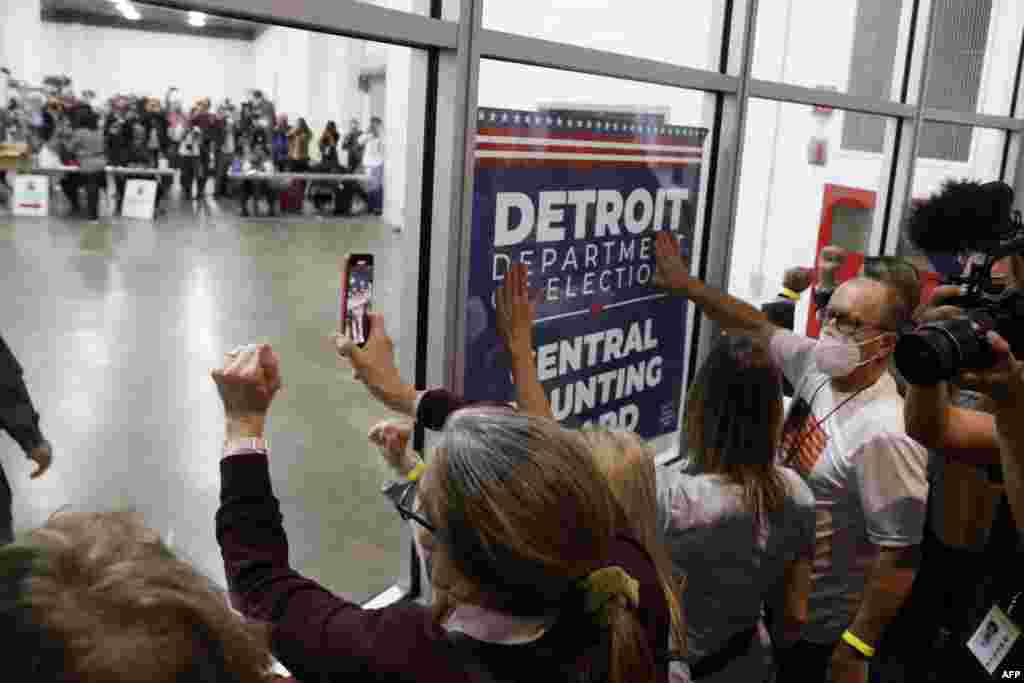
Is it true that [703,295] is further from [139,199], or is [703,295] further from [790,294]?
[139,199]

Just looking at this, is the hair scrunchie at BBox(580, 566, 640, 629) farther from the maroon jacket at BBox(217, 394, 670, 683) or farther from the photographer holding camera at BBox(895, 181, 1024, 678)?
the photographer holding camera at BBox(895, 181, 1024, 678)

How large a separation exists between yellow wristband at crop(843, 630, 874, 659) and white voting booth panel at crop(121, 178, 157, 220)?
39.2ft

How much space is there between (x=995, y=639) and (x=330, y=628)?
4.50 feet

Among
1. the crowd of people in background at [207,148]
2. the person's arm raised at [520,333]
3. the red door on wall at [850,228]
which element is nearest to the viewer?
the person's arm raised at [520,333]

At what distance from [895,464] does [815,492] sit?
21 centimetres

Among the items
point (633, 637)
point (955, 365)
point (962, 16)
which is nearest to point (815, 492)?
point (955, 365)

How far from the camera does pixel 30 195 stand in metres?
11.2

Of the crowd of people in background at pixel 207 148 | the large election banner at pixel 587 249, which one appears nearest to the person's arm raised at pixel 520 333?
the large election banner at pixel 587 249

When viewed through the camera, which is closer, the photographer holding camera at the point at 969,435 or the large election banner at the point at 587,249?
the photographer holding camera at the point at 969,435

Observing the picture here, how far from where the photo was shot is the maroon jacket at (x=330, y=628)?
90 cm

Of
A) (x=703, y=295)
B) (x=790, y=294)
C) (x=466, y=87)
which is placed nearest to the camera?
(x=466, y=87)

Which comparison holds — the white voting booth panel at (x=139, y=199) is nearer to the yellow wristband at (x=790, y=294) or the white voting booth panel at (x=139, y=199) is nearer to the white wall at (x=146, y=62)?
the white wall at (x=146, y=62)

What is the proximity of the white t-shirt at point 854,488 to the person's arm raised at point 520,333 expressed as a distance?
70 centimetres

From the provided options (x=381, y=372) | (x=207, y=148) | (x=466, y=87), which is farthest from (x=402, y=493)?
(x=207, y=148)
